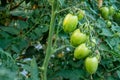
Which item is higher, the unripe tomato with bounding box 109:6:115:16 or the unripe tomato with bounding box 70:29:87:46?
the unripe tomato with bounding box 70:29:87:46

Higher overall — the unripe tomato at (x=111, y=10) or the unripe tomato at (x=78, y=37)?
the unripe tomato at (x=78, y=37)

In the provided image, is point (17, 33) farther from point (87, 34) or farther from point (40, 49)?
point (87, 34)

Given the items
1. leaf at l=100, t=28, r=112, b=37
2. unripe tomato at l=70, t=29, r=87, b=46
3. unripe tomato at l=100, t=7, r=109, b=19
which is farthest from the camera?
unripe tomato at l=100, t=7, r=109, b=19

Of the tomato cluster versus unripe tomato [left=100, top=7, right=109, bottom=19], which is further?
unripe tomato [left=100, top=7, right=109, bottom=19]

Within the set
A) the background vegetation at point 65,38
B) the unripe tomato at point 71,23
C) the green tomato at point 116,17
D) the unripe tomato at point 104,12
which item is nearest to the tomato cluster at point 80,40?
the unripe tomato at point 71,23

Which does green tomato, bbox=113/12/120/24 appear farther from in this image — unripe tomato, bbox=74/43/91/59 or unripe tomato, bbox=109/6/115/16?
unripe tomato, bbox=74/43/91/59

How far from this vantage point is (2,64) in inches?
56.6

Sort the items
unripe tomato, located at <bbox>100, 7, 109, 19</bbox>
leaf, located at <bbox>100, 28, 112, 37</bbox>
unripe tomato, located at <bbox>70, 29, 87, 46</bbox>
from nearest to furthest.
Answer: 1. unripe tomato, located at <bbox>70, 29, 87, 46</bbox>
2. leaf, located at <bbox>100, 28, 112, 37</bbox>
3. unripe tomato, located at <bbox>100, 7, 109, 19</bbox>

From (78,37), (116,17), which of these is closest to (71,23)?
(78,37)

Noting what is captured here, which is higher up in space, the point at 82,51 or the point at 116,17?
the point at 82,51

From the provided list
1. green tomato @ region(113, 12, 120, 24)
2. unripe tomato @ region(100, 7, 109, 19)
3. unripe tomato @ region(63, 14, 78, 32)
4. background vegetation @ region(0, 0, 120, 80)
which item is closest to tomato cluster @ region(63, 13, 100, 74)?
unripe tomato @ region(63, 14, 78, 32)

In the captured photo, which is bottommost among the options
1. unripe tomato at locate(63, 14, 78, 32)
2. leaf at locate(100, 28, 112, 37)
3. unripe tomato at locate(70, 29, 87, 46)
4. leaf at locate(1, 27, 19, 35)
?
leaf at locate(1, 27, 19, 35)

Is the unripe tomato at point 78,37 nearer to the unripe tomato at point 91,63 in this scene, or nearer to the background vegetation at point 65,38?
the unripe tomato at point 91,63

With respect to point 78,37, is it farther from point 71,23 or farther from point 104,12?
point 104,12
